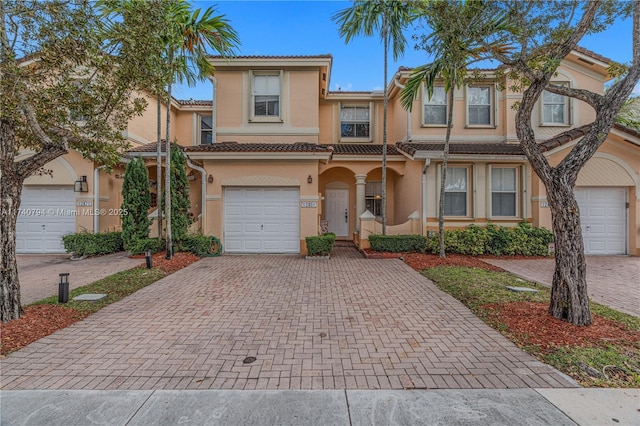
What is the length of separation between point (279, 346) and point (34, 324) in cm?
389

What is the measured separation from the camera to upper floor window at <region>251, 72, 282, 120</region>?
39.5 feet

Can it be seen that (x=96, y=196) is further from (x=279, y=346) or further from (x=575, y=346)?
(x=575, y=346)

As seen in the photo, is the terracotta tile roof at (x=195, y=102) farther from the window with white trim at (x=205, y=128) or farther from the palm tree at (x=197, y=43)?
the palm tree at (x=197, y=43)

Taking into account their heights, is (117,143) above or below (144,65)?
below

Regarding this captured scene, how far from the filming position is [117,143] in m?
6.11

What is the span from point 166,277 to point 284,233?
441cm

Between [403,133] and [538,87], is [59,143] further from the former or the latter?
[403,133]

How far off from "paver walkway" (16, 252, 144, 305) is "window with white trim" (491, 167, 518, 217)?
12730 millimetres

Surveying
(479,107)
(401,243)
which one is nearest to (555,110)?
(479,107)

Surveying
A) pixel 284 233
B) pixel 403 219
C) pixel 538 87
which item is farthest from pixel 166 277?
pixel 403 219

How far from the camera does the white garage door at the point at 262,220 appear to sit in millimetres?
11125

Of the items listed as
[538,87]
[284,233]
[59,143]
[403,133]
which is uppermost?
[403,133]

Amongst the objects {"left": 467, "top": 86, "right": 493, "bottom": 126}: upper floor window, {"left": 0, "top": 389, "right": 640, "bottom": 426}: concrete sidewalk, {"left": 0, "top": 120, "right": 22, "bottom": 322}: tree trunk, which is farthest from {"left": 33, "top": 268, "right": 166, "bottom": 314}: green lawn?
{"left": 467, "top": 86, "right": 493, "bottom": 126}: upper floor window

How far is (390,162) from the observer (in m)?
13.2
